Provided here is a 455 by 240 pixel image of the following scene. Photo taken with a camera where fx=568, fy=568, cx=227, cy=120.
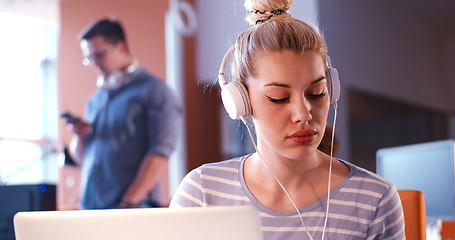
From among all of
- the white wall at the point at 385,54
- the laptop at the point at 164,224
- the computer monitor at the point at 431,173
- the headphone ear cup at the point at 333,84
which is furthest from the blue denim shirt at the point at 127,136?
the laptop at the point at 164,224

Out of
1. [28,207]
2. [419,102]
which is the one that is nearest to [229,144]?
[419,102]

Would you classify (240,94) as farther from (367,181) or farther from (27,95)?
(27,95)

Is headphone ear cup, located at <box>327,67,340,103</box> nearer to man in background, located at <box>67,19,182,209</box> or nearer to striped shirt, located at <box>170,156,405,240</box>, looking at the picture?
striped shirt, located at <box>170,156,405,240</box>

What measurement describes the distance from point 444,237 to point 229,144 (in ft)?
12.8

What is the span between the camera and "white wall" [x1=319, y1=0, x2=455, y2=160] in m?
5.00

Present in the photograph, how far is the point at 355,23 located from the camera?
17.2ft

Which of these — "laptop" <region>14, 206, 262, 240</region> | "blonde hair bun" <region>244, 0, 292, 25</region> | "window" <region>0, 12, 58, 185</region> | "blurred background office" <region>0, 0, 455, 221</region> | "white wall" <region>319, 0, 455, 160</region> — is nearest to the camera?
"laptop" <region>14, 206, 262, 240</region>

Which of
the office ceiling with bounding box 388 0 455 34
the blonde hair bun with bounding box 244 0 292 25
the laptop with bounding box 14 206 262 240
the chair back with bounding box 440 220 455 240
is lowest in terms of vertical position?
the chair back with bounding box 440 220 455 240

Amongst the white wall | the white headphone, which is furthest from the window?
the white headphone

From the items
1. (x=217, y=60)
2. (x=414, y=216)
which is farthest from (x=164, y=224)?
(x=217, y=60)

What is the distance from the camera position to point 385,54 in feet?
18.4

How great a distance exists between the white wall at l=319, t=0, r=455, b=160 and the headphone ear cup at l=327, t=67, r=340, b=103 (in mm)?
3152

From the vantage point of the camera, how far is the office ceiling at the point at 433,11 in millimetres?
6121

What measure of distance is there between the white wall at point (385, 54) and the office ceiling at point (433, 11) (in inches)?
2.5
